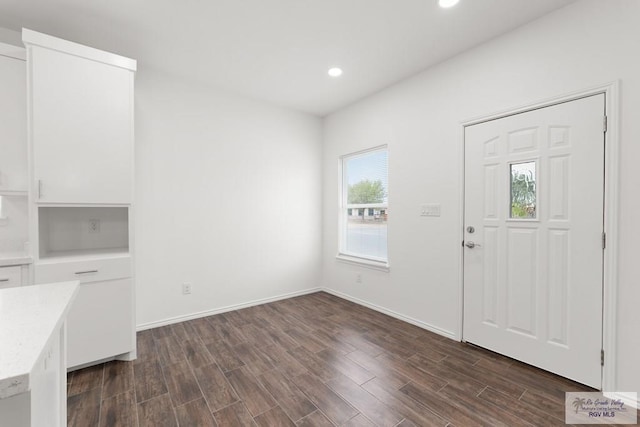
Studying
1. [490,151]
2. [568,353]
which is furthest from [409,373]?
[490,151]

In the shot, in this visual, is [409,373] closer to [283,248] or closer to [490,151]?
[490,151]

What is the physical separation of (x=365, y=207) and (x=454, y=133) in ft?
4.94

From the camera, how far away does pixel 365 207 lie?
3.87 metres

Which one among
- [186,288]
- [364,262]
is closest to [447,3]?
[364,262]

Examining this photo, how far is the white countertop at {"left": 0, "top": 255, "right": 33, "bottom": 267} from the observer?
1.93 metres

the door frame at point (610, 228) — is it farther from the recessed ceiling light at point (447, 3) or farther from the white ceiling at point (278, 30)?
the recessed ceiling light at point (447, 3)

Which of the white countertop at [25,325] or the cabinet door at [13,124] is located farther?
the cabinet door at [13,124]

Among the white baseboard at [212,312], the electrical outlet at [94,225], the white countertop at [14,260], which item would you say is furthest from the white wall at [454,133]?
the white countertop at [14,260]

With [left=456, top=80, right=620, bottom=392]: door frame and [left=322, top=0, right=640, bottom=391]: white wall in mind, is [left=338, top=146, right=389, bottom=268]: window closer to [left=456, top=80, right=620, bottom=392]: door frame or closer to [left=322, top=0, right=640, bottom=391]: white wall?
[left=322, top=0, right=640, bottom=391]: white wall

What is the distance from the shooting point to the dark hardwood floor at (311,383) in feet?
5.65

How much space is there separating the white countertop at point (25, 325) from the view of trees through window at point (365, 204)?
10.0 feet

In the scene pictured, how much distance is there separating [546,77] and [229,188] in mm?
3322

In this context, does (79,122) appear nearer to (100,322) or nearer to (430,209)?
(100,322)

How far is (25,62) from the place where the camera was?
85.5 inches
